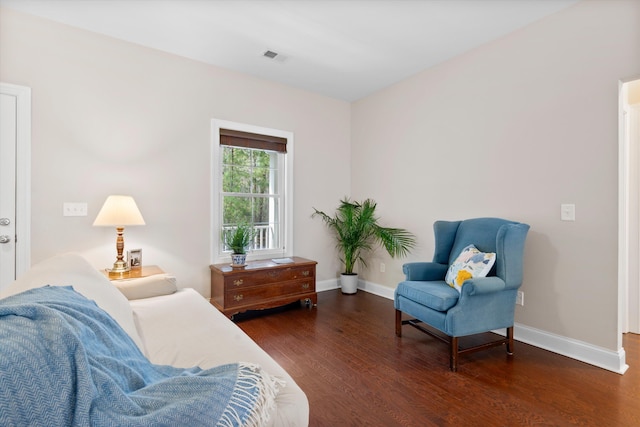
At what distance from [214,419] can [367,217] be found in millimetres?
3466

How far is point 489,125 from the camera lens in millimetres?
3053

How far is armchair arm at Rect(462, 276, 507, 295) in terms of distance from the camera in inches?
88.0

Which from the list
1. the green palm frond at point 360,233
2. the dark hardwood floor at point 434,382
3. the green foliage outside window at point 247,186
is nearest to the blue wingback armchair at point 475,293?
the dark hardwood floor at point 434,382

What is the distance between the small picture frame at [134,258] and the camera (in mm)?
2891

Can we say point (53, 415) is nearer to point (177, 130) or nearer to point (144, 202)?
point (144, 202)

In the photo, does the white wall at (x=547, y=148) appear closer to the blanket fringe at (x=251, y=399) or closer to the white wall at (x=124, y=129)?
the white wall at (x=124, y=129)

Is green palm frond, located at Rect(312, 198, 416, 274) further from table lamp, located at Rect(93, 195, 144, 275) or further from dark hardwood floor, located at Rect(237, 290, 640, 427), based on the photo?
table lamp, located at Rect(93, 195, 144, 275)

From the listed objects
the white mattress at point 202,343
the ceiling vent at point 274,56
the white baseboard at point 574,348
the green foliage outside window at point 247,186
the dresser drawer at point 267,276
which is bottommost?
the white baseboard at point 574,348

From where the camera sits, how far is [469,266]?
98.5 inches

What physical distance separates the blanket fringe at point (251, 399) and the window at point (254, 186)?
9.06 feet

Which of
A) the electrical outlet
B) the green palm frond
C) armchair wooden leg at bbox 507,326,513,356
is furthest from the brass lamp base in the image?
armchair wooden leg at bbox 507,326,513,356

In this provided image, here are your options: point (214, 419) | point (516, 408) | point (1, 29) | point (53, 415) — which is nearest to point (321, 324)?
point (516, 408)

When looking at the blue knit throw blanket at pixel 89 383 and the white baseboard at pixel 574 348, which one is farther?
the white baseboard at pixel 574 348

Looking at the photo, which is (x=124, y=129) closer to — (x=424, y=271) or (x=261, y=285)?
(x=261, y=285)
